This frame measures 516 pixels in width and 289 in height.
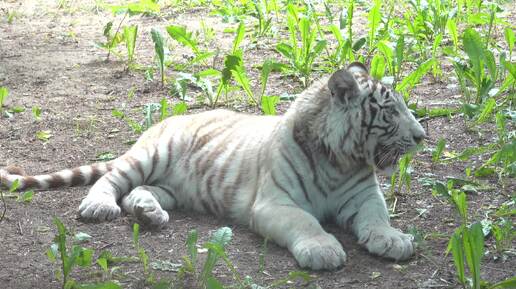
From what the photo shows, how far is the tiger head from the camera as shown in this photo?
4785 millimetres

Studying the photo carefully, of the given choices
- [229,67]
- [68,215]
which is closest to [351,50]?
[229,67]

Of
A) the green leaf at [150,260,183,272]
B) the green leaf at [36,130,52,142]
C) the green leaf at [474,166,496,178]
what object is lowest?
the green leaf at [36,130,52,142]

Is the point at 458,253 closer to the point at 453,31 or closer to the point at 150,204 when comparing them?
the point at 150,204

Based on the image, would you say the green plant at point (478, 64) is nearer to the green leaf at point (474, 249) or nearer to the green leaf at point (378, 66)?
the green leaf at point (378, 66)

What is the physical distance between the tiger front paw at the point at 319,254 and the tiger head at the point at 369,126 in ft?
2.17

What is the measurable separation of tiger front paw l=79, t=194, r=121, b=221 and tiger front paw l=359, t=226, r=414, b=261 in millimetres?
1435

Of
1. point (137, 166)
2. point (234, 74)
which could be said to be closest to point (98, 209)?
point (137, 166)

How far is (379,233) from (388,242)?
0.11 metres

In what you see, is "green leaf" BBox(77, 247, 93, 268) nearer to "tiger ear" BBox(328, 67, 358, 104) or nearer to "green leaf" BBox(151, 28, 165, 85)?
"tiger ear" BBox(328, 67, 358, 104)

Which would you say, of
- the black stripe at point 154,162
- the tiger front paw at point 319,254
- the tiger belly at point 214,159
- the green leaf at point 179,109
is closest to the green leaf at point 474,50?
the tiger belly at point 214,159

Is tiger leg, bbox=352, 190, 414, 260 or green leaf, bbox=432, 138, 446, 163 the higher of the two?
green leaf, bbox=432, 138, 446, 163

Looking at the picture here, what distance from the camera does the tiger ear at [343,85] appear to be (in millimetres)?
4715

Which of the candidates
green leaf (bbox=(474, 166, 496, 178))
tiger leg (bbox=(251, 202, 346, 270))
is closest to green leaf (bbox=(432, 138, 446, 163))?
green leaf (bbox=(474, 166, 496, 178))

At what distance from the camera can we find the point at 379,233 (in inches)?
177
